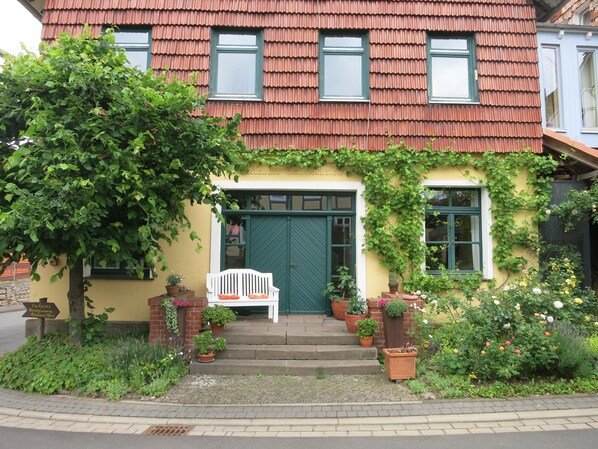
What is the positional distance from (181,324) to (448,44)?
7583mm

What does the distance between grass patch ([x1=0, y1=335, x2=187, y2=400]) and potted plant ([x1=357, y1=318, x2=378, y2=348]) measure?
8.80ft

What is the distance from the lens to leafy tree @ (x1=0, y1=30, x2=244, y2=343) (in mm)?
4836

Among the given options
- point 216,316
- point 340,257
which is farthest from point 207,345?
point 340,257

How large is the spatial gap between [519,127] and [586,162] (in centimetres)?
136

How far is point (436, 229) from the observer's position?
799 cm

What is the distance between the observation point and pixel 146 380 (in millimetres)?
5508

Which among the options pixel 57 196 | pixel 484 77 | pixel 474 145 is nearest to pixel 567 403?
pixel 474 145

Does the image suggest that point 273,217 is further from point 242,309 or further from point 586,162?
point 586,162

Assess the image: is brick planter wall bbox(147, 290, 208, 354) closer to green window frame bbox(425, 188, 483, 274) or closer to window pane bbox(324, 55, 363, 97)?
green window frame bbox(425, 188, 483, 274)

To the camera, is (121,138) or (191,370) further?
(191,370)

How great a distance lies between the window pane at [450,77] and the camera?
827 cm

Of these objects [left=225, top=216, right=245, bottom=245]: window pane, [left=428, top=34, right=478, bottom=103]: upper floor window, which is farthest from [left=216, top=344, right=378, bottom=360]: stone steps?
[left=428, top=34, right=478, bottom=103]: upper floor window

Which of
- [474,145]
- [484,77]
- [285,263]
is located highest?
[484,77]

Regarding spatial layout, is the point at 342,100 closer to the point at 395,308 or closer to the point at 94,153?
the point at 395,308
